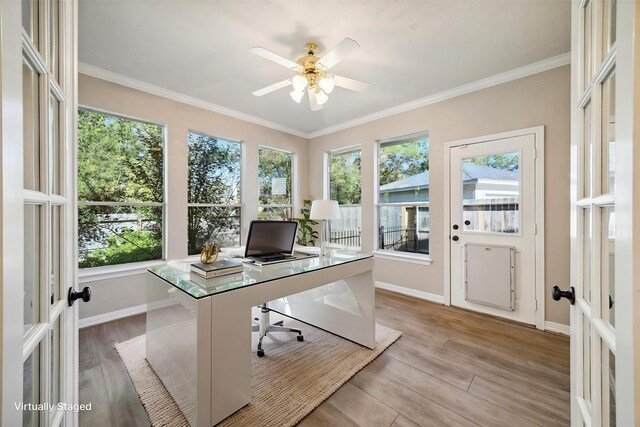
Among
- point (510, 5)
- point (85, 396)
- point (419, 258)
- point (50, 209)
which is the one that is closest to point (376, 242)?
point (419, 258)

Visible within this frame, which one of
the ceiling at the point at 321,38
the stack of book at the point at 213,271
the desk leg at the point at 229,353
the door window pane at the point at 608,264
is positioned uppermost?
the ceiling at the point at 321,38

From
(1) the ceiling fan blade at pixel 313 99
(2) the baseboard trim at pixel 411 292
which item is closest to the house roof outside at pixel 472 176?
(2) the baseboard trim at pixel 411 292

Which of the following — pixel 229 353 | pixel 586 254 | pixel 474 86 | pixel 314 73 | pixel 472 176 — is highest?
pixel 474 86

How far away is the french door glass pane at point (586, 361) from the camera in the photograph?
2.84 feet

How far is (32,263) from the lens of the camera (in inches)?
27.8

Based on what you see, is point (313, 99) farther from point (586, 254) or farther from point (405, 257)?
point (405, 257)

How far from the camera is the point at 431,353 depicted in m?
2.19

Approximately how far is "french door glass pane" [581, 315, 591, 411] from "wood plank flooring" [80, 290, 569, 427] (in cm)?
84

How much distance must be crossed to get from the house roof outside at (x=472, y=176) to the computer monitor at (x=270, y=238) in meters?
2.14

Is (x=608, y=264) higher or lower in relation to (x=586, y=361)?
higher

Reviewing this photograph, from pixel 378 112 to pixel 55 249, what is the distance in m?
3.84

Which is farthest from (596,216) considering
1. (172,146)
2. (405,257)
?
(172,146)

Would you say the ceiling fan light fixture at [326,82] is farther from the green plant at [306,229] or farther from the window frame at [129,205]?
the green plant at [306,229]

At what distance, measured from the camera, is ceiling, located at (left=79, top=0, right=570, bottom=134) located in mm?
1888
